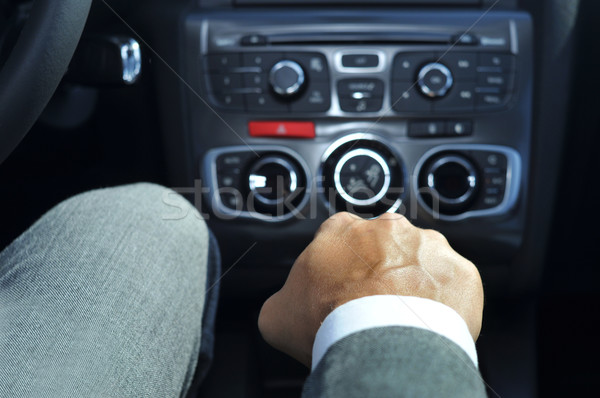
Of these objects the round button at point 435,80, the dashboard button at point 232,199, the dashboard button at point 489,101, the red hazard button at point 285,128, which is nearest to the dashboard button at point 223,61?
the red hazard button at point 285,128

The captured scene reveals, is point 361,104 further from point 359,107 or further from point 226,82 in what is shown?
point 226,82

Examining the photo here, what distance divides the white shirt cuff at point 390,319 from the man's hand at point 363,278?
0.04 meters

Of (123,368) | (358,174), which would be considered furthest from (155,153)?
(123,368)

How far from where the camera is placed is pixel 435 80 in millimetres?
1043

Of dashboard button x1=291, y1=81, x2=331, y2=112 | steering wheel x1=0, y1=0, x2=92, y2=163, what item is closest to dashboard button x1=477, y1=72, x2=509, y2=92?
dashboard button x1=291, y1=81, x2=331, y2=112

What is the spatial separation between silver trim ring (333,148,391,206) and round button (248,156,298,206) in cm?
7

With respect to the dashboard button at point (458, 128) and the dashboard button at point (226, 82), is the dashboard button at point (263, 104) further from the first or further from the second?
the dashboard button at point (458, 128)

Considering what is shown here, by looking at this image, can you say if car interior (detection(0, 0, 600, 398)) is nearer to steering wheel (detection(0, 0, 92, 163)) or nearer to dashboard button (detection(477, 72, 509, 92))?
dashboard button (detection(477, 72, 509, 92))

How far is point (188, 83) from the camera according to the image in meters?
1.08

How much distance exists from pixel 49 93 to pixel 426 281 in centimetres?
50

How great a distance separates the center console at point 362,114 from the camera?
104 cm

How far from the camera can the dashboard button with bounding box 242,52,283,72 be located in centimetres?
105

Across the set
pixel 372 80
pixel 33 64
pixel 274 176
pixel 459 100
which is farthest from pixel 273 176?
pixel 33 64

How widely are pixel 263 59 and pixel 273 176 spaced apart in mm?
195
